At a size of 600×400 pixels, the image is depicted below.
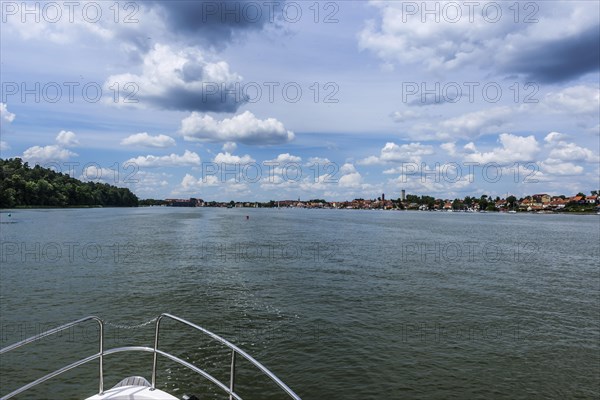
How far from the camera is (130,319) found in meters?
20.8

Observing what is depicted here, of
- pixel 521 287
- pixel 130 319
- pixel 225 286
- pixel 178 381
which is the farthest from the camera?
pixel 521 287

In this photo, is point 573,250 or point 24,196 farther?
point 24,196

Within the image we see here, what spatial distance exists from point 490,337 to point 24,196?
223 metres

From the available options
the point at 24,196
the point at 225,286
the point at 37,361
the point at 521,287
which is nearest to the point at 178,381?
the point at 37,361

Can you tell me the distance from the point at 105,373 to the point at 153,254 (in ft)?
107

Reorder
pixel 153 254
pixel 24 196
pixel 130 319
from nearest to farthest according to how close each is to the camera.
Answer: pixel 130 319 → pixel 153 254 → pixel 24 196

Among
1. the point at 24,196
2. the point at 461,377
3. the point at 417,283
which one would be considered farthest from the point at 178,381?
the point at 24,196

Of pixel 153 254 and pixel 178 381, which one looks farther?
pixel 153 254

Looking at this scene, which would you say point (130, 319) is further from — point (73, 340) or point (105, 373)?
point (105, 373)

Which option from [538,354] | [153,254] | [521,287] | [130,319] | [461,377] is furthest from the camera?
[153,254]

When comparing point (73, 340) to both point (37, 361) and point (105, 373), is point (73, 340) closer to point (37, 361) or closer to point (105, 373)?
point (37, 361)

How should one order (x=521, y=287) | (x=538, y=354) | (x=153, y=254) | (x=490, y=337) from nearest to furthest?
(x=538, y=354)
(x=490, y=337)
(x=521, y=287)
(x=153, y=254)

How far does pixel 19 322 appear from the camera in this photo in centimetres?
1978

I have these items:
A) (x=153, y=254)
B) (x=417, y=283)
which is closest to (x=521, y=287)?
(x=417, y=283)
